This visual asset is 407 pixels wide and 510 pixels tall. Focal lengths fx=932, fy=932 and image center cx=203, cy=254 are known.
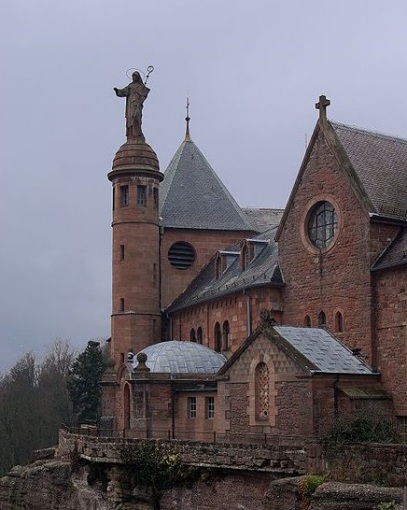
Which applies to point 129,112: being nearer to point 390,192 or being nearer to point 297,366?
point 390,192

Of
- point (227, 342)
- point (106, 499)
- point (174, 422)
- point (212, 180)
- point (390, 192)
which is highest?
point (212, 180)

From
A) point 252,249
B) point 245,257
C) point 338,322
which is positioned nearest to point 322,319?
point 338,322

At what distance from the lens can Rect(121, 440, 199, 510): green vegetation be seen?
33.0 meters

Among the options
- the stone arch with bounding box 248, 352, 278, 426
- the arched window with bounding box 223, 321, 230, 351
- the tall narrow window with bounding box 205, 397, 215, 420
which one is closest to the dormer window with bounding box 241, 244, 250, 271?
the arched window with bounding box 223, 321, 230, 351

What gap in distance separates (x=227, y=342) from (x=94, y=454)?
11865 millimetres

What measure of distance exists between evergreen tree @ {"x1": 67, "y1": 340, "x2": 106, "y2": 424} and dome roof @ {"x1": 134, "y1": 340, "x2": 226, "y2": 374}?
19.0 m

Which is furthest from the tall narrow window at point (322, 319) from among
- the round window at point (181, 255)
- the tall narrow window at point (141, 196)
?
the round window at point (181, 255)

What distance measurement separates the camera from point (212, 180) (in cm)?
6381

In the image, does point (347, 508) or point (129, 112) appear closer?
point (347, 508)

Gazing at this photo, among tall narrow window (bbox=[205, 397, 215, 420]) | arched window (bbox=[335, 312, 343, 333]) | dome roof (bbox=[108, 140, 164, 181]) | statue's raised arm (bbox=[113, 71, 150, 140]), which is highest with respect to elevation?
statue's raised arm (bbox=[113, 71, 150, 140])

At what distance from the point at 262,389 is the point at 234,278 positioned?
14.6 meters

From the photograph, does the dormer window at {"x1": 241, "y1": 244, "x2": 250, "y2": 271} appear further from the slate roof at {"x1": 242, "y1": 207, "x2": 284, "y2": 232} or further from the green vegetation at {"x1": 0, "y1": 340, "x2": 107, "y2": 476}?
the green vegetation at {"x1": 0, "y1": 340, "x2": 107, "y2": 476}

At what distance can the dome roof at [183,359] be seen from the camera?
154ft

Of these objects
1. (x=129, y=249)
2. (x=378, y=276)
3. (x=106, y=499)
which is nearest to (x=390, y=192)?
(x=378, y=276)
